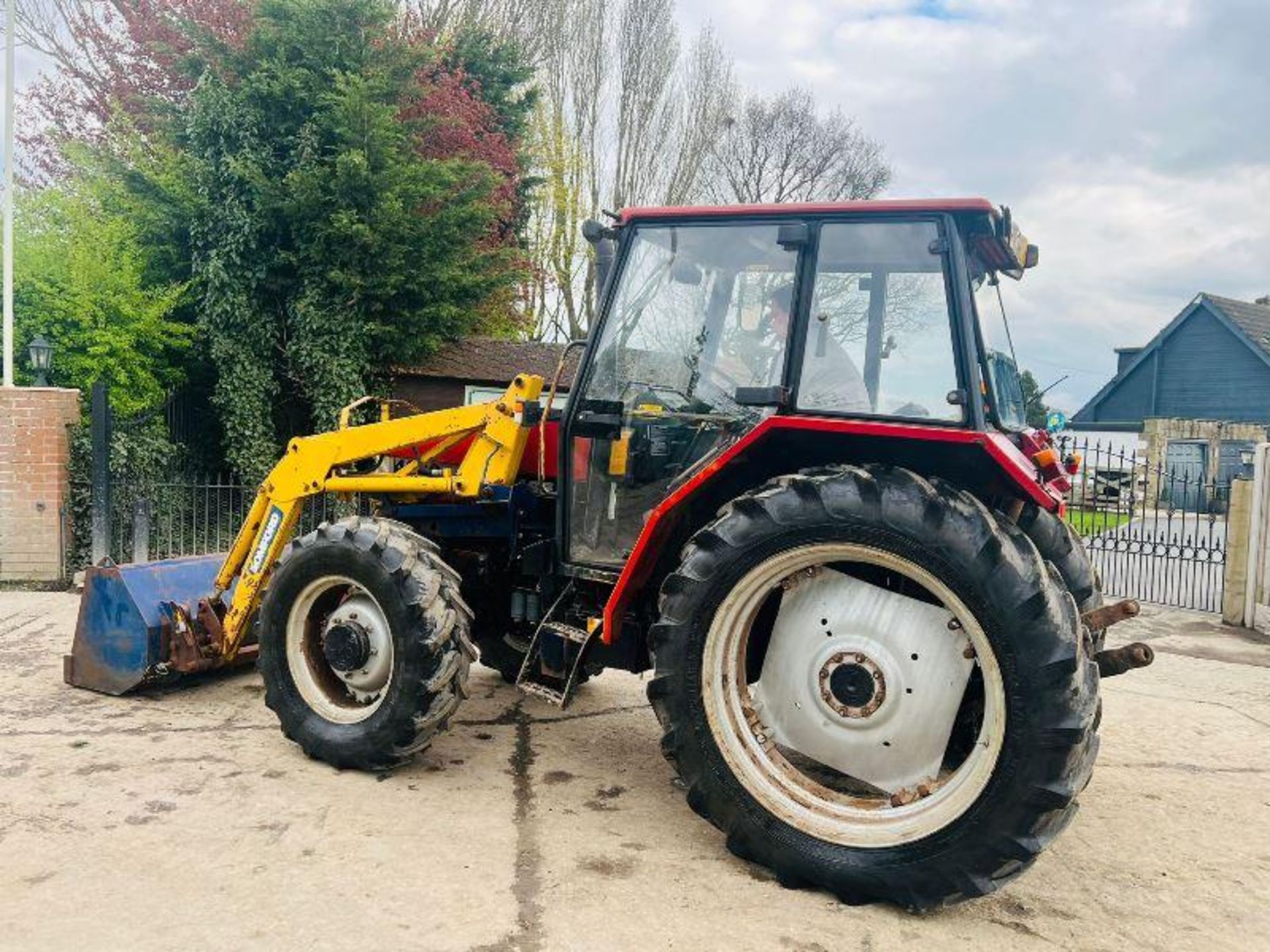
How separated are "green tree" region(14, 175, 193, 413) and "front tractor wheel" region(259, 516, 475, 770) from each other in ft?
23.4

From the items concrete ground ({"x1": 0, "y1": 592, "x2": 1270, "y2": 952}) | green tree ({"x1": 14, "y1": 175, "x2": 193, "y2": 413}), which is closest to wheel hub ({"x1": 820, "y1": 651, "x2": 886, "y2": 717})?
concrete ground ({"x1": 0, "y1": 592, "x2": 1270, "y2": 952})

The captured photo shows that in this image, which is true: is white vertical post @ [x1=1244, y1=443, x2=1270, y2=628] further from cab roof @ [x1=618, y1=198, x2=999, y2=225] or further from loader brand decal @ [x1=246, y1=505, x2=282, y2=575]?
loader brand decal @ [x1=246, y1=505, x2=282, y2=575]

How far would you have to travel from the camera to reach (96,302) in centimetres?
999

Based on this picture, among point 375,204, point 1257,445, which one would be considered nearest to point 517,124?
point 375,204

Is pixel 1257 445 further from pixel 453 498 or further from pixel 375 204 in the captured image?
pixel 375 204

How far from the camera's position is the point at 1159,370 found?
30.9 meters

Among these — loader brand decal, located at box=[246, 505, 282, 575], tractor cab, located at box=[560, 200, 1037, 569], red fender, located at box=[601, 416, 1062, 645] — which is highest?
tractor cab, located at box=[560, 200, 1037, 569]

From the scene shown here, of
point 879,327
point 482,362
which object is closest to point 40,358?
point 482,362

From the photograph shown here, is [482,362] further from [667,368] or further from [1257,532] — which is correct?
[667,368]

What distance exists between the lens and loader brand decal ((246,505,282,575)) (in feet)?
15.0

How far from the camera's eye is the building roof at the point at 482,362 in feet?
38.9

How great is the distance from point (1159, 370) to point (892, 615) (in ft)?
106

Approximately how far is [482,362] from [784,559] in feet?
31.7

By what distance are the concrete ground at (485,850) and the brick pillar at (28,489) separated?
4125mm
